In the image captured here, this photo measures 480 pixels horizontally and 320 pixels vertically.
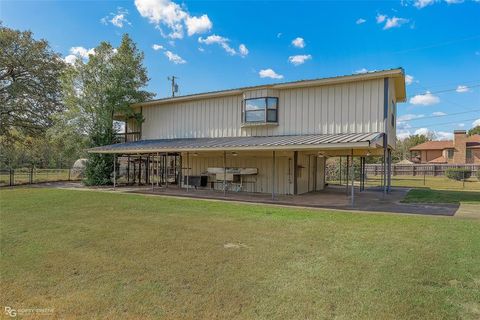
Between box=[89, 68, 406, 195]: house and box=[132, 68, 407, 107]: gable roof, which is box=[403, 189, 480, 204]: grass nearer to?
box=[89, 68, 406, 195]: house

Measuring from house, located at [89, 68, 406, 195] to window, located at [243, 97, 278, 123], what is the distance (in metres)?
0.05

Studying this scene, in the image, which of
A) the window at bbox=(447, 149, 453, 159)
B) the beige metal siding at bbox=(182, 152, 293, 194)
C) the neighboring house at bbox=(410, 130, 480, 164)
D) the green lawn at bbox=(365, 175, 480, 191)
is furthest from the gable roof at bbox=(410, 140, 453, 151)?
the beige metal siding at bbox=(182, 152, 293, 194)

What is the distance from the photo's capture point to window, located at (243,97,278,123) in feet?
45.8

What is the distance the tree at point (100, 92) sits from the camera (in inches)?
686

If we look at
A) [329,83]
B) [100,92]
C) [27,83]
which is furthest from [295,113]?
[27,83]

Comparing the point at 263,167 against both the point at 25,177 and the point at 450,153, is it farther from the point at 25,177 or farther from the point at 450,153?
the point at 450,153

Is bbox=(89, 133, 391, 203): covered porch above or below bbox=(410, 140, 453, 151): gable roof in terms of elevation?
below

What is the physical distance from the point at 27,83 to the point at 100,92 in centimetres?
806

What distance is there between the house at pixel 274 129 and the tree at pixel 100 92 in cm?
176

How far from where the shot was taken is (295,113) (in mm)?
13625

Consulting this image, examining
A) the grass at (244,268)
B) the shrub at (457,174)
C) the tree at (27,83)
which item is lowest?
the grass at (244,268)

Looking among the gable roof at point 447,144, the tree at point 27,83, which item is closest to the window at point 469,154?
the gable roof at point 447,144

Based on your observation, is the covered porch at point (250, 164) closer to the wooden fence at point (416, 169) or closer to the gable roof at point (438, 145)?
the wooden fence at point (416, 169)

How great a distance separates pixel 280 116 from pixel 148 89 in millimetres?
10020
